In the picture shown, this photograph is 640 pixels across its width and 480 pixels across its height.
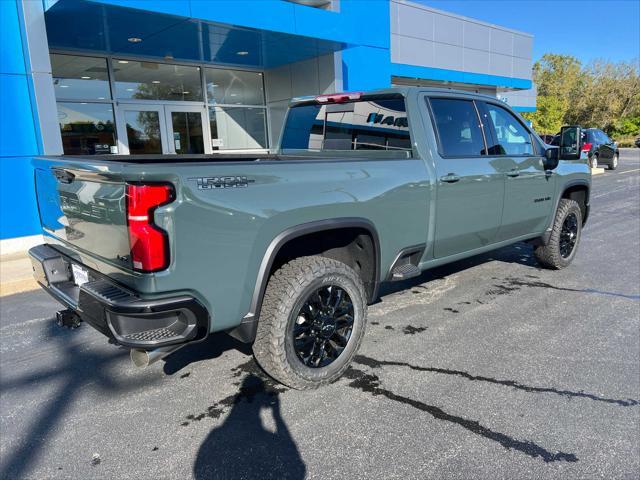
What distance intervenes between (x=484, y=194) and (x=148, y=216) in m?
3.03

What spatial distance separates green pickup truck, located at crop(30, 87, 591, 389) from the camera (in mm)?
2396

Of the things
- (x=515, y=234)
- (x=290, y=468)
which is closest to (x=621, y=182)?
(x=515, y=234)

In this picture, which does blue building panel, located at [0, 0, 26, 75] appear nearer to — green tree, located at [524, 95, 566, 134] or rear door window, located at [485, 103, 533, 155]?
rear door window, located at [485, 103, 533, 155]

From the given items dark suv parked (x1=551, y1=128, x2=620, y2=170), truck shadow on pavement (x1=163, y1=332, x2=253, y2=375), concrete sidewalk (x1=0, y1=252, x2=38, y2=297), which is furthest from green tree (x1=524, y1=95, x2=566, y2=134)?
truck shadow on pavement (x1=163, y1=332, x2=253, y2=375)

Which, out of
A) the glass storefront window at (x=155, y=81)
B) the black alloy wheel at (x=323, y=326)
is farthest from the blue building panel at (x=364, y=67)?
the black alloy wheel at (x=323, y=326)

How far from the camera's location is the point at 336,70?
11859mm

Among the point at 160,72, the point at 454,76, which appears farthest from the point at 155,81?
the point at 454,76

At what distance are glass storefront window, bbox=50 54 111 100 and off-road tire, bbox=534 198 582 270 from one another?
387 inches

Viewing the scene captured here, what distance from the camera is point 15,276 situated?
20.7 feet

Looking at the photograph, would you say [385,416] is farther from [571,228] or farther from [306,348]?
[571,228]

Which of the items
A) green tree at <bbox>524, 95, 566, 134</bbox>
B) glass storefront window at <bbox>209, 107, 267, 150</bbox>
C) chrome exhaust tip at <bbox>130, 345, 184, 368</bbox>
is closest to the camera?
chrome exhaust tip at <bbox>130, 345, 184, 368</bbox>

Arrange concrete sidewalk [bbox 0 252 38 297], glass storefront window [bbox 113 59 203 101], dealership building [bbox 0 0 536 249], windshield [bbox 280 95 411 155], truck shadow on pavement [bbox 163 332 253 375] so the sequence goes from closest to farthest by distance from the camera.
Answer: truck shadow on pavement [bbox 163 332 253 375] < windshield [bbox 280 95 411 155] < concrete sidewalk [bbox 0 252 38 297] < dealership building [bbox 0 0 536 249] < glass storefront window [bbox 113 59 203 101]

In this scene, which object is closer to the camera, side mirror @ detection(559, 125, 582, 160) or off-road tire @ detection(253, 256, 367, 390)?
off-road tire @ detection(253, 256, 367, 390)

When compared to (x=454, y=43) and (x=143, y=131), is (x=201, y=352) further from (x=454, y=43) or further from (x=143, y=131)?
(x=454, y=43)
